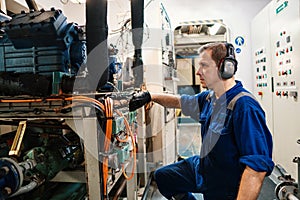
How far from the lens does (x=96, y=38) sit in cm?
98

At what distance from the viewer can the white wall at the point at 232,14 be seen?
3713 millimetres

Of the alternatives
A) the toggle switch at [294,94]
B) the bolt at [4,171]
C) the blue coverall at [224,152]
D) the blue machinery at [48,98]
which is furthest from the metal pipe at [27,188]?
the toggle switch at [294,94]

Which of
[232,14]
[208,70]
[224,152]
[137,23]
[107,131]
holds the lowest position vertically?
[224,152]

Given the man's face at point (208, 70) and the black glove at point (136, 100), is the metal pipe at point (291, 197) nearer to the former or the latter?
the man's face at point (208, 70)

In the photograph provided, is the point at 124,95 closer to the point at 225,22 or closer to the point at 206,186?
the point at 206,186

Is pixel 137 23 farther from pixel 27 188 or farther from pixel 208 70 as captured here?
pixel 27 188

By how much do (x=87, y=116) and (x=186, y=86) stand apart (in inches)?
286

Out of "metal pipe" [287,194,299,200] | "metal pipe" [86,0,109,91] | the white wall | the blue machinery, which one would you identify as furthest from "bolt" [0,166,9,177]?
the white wall

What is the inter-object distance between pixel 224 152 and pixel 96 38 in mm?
929

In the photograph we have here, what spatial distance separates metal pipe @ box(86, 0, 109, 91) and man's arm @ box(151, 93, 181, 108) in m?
0.85

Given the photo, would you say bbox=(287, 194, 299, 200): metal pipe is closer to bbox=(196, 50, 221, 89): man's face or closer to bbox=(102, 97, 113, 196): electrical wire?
bbox=(196, 50, 221, 89): man's face

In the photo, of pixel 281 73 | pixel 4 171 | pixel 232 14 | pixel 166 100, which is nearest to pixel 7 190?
pixel 4 171

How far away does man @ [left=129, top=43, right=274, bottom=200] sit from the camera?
1144 mm

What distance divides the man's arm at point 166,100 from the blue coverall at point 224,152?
22 centimetres
